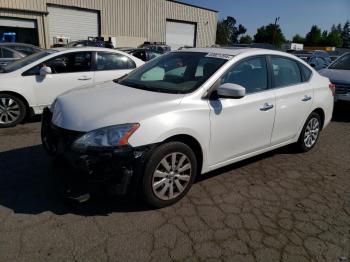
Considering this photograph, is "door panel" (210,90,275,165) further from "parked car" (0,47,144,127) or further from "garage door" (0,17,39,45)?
"garage door" (0,17,39,45)

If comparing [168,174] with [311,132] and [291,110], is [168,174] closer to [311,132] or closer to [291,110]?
[291,110]

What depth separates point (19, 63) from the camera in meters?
6.45

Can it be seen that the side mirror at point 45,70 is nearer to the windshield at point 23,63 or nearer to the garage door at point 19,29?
the windshield at point 23,63

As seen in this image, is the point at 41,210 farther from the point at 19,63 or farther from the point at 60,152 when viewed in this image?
the point at 19,63

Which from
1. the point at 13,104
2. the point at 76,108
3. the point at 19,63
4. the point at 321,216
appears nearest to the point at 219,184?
the point at 321,216

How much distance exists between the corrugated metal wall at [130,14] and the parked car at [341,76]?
77.9 feet

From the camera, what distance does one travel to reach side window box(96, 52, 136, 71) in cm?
690

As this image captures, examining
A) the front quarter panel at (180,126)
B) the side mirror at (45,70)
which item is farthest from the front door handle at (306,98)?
the side mirror at (45,70)

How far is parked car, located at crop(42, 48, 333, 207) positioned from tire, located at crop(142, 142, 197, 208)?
0.03 feet

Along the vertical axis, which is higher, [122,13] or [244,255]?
[122,13]

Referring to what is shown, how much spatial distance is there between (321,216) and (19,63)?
5.91 m

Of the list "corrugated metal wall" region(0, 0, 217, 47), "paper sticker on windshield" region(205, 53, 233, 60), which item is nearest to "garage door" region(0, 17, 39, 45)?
"corrugated metal wall" region(0, 0, 217, 47)

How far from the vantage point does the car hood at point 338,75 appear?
8.02 m

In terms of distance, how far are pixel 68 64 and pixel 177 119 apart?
417 centimetres
